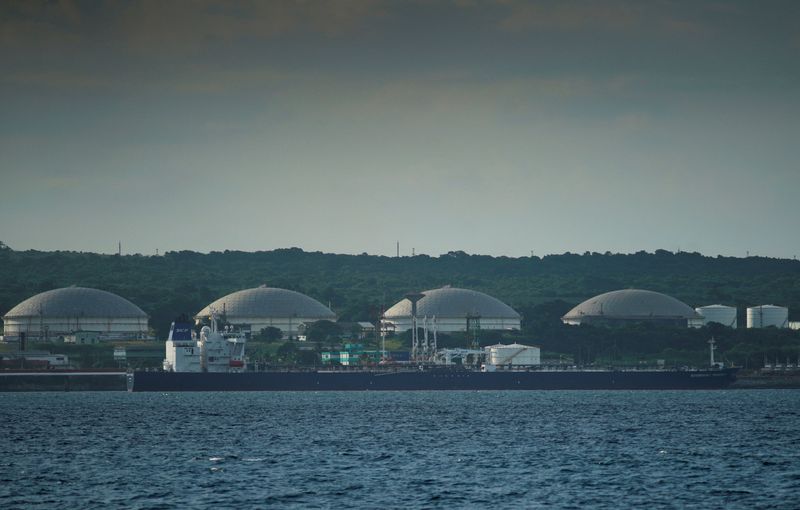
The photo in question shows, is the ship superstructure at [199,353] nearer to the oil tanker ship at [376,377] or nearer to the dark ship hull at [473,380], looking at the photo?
the oil tanker ship at [376,377]

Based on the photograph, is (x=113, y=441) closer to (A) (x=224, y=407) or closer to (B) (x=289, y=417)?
(B) (x=289, y=417)

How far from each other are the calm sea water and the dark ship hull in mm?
45046

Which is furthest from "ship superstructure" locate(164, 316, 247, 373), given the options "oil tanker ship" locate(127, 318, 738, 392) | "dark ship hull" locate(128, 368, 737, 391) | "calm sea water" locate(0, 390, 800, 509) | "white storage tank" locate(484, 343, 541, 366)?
"calm sea water" locate(0, 390, 800, 509)

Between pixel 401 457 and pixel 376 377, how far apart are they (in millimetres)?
103600

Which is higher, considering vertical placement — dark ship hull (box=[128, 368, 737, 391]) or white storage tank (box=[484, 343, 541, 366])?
white storage tank (box=[484, 343, 541, 366])

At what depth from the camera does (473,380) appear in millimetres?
177125

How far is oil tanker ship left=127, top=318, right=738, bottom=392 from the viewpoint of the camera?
17338cm

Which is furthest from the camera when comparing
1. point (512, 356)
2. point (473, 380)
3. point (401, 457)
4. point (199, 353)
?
point (512, 356)

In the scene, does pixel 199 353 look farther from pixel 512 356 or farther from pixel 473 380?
pixel 512 356

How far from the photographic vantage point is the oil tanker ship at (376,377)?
17338 centimetres

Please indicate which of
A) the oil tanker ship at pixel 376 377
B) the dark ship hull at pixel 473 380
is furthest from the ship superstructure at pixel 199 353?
the dark ship hull at pixel 473 380

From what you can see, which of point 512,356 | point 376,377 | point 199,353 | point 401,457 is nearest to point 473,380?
point 376,377

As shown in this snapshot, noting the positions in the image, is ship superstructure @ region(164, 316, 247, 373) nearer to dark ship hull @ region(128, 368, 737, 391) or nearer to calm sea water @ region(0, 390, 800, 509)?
dark ship hull @ region(128, 368, 737, 391)

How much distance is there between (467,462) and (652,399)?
8288 cm
